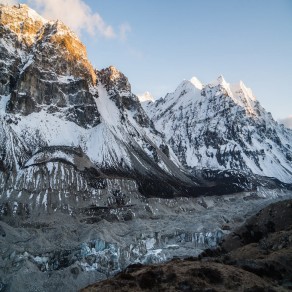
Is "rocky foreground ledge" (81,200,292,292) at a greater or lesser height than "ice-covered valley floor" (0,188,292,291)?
lesser

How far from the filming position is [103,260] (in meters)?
144

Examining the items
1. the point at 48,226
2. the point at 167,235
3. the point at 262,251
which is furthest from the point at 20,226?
the point at 262,251

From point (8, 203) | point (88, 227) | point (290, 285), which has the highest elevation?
point (8, 203)

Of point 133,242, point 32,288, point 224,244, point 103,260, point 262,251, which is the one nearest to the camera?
point 262,251

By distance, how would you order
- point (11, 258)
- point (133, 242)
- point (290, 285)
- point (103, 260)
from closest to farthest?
point (290, 285)
point (11, 258)
point (103, 260)
point (133, 242)

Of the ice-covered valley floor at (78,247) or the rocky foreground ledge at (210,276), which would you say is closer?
the rocky foreground ledge at (210,276)

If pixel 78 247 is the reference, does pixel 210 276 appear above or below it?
below

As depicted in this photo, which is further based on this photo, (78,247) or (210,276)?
(78,247)

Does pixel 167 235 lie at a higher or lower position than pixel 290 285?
higher

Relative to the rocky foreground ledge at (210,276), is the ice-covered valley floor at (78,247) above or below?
above

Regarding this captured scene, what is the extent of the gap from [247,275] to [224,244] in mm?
53503

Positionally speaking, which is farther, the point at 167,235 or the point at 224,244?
the point at 167,235

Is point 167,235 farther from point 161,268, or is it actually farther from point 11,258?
point 161,268

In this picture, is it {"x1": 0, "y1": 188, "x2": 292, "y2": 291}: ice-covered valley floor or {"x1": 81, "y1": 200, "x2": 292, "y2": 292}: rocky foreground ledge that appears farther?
{"x1": 0, "y1": 188, "x2": 292, "y2": 291}: ice-covered valley floor
